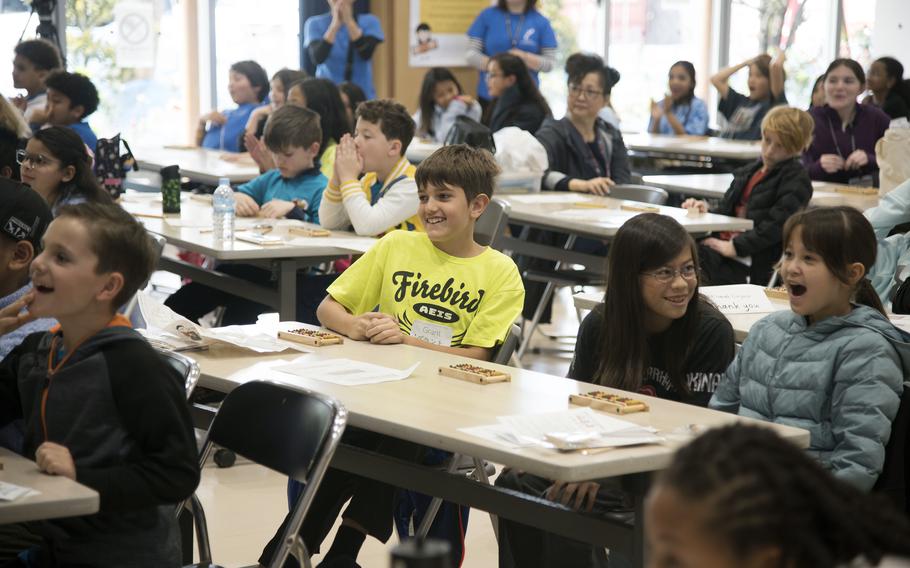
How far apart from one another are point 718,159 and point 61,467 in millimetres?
7071

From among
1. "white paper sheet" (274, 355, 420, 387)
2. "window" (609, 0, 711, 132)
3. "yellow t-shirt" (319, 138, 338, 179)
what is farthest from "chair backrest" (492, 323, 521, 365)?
"window" (609, 0, 711, 132)

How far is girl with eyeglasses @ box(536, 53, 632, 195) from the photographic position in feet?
19.2

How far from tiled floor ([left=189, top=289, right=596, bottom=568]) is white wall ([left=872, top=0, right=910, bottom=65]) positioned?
31.8 ft

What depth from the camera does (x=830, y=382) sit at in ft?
8.28

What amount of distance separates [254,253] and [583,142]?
238cm

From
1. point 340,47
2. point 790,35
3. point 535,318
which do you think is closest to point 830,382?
point 535,318

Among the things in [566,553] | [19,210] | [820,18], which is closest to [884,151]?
[566,553]

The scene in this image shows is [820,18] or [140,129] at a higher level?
[820,18]

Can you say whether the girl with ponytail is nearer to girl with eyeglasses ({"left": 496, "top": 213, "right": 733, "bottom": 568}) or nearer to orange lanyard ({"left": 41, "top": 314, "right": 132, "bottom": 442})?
girl with eyeglasses ({"left": 496, "top": 213, "right": 733, "bottom": 568})

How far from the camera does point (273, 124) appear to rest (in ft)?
15.7

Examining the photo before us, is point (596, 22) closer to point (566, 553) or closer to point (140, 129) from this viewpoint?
point (140, 129)

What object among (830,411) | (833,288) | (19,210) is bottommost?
(830,411)

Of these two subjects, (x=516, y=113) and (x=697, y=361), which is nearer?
(x=697, y=361)

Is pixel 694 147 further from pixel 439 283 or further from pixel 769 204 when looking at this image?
pixel 439 283
